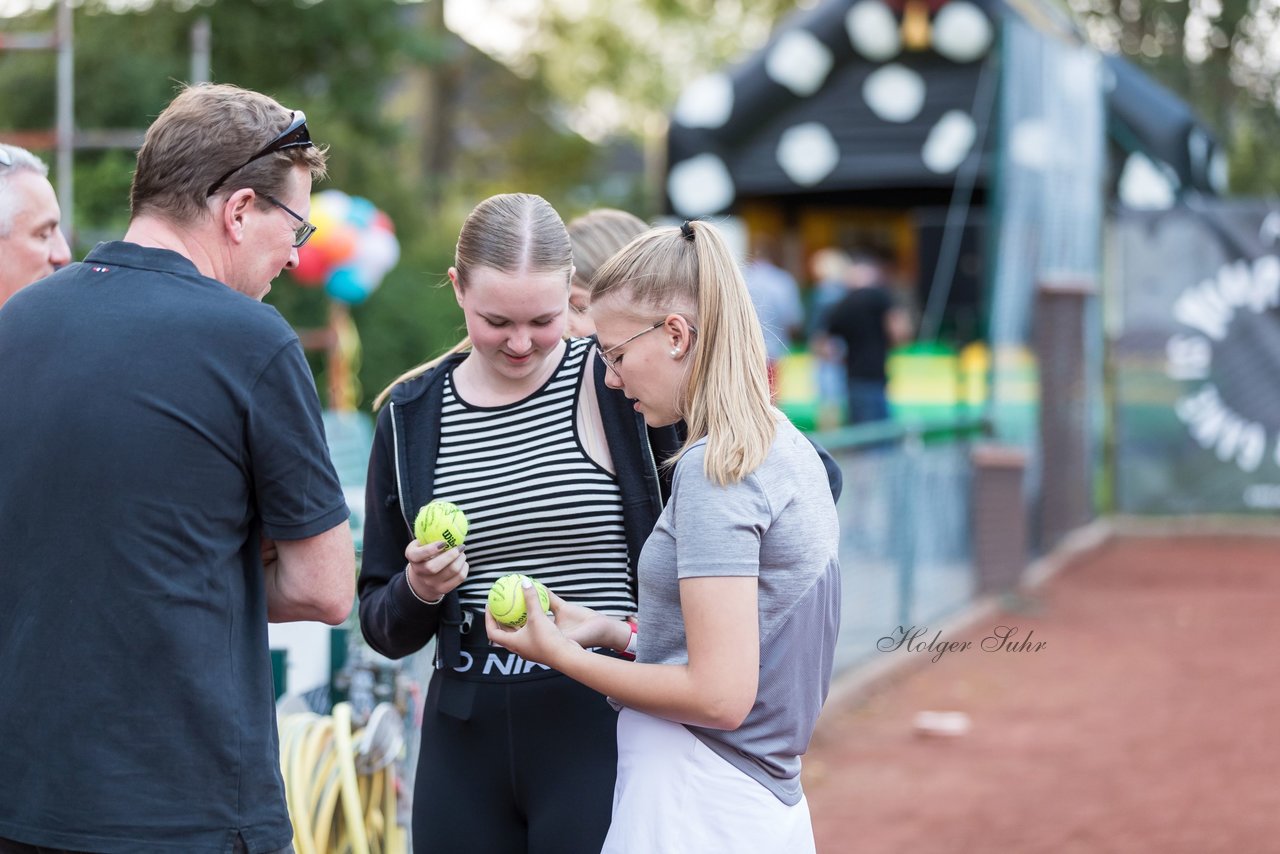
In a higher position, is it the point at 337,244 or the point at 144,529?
the point at 337,244

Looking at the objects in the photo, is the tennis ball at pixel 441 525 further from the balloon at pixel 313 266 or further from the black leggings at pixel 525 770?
the balloon at pixel 313 266

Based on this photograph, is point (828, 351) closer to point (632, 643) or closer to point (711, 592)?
point (632, 643)

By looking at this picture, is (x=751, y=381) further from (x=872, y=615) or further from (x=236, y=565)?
(x=872, y=615)

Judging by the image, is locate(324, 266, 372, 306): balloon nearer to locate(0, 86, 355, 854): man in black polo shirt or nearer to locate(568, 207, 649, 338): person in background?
locate(568, 207, 649, 338): person in background

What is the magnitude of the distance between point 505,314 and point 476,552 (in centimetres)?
41

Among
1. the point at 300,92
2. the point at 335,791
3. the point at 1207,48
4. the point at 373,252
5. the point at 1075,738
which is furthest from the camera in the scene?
the point at 1207,48

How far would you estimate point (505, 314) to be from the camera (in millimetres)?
2518

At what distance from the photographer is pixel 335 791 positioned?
285 cm

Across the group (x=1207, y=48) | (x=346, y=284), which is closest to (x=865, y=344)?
(x=346, y=284)

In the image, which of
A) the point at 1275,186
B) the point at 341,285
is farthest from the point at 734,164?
the point at 1275,186

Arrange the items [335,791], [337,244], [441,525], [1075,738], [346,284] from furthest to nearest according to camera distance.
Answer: [346,284] < [337,244] < [1075,738] < [335,791] < [441,525]

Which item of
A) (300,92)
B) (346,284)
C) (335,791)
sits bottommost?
(335,791)

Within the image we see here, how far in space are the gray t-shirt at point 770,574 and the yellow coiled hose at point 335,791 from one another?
0.89 metres

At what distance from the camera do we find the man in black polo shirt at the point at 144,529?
1915 mm
